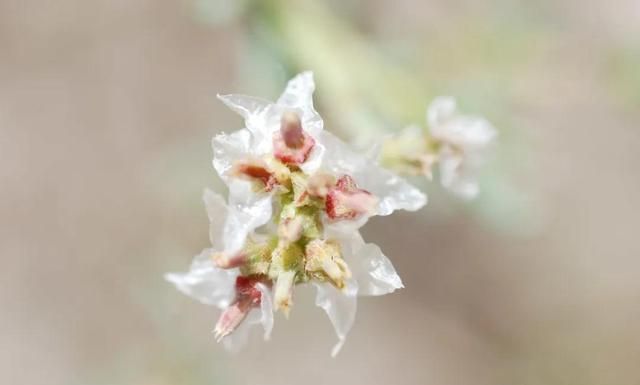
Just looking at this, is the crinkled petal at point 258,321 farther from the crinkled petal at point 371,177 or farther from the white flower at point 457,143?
the white flower at point 457,143

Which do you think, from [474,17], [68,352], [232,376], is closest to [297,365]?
[232,376]

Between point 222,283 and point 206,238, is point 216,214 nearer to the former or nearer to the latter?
point 222,283

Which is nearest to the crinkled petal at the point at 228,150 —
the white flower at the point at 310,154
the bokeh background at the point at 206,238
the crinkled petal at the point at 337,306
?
the white flower at the point at 310,154

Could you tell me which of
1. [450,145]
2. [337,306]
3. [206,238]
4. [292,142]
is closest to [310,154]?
[292,142]

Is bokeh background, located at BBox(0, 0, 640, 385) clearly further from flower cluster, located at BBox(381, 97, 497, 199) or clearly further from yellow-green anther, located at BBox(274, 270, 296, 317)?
yellow-green anther, located at BBox(274, 270, 296, 317)

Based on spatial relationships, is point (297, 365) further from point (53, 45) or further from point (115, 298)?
point (53, 45)

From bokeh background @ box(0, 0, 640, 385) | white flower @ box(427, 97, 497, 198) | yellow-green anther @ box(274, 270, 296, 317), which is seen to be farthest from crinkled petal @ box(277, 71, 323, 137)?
bokeh background @ box(0, 0, 640, 385)
